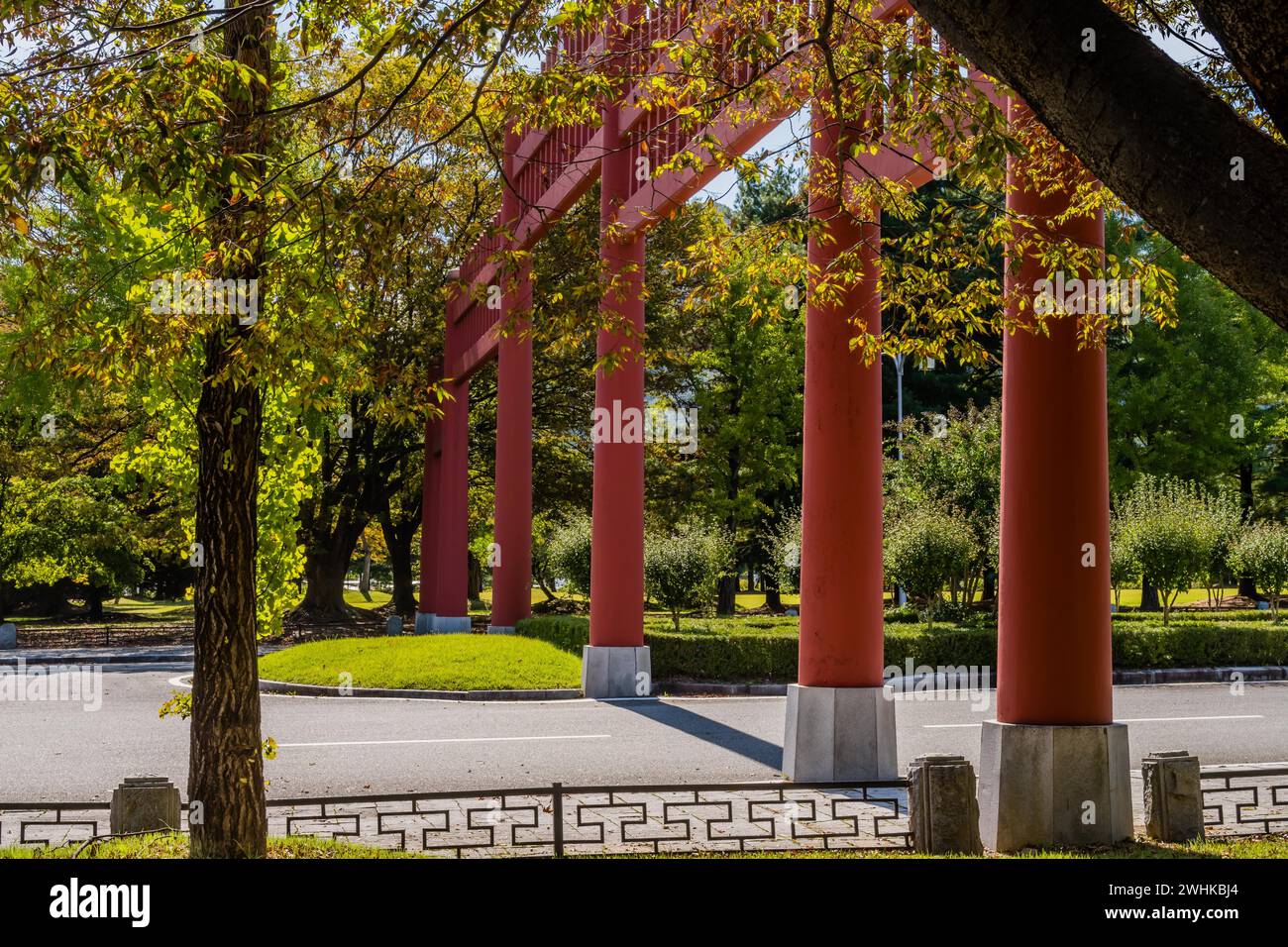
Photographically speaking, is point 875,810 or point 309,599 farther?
point 309,599

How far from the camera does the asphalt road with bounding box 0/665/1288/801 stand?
10250 millimetres

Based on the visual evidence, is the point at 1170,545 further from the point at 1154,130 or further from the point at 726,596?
the point at 1154,130

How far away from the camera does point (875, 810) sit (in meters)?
8.60

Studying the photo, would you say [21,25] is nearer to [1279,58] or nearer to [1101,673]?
[1279,58]

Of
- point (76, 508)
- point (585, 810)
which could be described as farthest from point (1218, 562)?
point (76, 508)

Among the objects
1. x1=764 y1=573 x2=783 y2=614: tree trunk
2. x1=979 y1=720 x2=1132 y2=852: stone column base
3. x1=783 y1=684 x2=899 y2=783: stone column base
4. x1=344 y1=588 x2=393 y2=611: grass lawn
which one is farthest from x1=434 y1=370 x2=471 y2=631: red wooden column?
x1=979 y1=720 x2=1132 y2=852: stone column base

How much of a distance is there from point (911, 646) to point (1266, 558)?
10426 millimetres

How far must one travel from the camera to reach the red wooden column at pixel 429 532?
3112 centimetres

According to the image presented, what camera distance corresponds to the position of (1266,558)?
25438mm

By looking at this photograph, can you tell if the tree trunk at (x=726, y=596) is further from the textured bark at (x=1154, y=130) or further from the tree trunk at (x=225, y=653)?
the textured bark at (x=1154, y=130)

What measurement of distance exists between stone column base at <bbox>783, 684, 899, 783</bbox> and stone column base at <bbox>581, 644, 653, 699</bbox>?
6648mm

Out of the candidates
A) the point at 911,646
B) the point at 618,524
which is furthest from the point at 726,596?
the point at 618,524

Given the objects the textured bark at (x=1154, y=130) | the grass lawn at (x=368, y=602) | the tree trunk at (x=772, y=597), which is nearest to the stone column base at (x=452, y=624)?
the tree trunk at (x=772, y=597)
